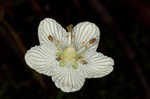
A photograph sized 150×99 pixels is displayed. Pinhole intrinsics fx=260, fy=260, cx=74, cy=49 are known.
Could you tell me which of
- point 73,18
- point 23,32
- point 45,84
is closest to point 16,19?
point 23,32

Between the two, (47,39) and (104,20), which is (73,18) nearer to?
(104,20)

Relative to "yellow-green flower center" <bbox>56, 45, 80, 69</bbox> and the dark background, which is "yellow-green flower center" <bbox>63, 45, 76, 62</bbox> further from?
the dark background

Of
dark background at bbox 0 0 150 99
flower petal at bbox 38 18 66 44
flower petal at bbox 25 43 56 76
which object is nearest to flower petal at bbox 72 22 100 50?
flower petal at bbox 38 18 66 44

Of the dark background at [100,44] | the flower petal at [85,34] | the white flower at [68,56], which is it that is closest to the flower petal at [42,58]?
the white flower at [68,56]

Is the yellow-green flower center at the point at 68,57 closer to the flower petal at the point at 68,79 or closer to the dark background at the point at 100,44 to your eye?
the flower petal at the point at 68,79

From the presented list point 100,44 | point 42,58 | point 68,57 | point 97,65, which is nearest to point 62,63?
point 68,57

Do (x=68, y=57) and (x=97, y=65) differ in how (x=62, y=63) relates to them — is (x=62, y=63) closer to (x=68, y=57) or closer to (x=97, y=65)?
(x=68, y=57)
